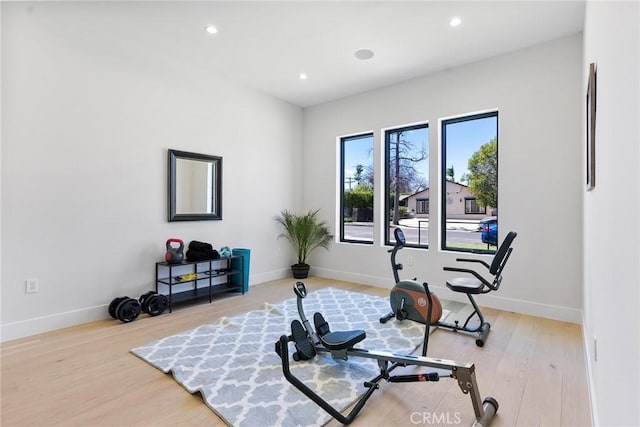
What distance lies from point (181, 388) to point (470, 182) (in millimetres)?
3827

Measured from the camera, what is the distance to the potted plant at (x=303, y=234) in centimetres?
512

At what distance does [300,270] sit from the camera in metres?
5.21

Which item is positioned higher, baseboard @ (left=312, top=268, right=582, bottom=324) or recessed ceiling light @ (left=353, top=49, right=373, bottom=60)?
recessed ceiling light @ (left=353, top=49, right=373, bottom=60)

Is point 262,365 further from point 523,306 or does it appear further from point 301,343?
point 523,306

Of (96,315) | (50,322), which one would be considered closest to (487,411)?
(96,315)

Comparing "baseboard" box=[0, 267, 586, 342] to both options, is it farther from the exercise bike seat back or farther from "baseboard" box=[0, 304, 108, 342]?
the exercise bike seat back

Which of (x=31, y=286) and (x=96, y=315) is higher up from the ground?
(x=31, y=286)

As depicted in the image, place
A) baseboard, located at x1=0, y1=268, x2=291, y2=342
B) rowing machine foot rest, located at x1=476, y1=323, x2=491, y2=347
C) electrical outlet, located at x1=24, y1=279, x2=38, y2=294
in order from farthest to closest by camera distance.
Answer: electrical outlet, located at x1=24, y1=279, x2=38, y2=294 → baseboard, located at x1=0, y1=268, x2=291, y2=342 → rowing machine foot rest, located at x1=476, y1=323, x2=491, y2=347

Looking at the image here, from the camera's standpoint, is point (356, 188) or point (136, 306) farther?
point (356, 188)

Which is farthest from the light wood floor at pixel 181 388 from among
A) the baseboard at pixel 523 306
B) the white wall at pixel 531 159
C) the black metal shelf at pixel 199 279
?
the black metal shelf at pixel 199 279

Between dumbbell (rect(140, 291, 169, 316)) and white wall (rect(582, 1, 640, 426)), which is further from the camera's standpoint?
dumbbell (rect(140, 291, 169, 316))

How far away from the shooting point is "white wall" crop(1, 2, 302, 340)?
2.79 m

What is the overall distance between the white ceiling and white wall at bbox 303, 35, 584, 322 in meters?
0.23

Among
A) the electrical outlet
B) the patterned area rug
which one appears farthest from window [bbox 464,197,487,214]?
the electrical outlet
